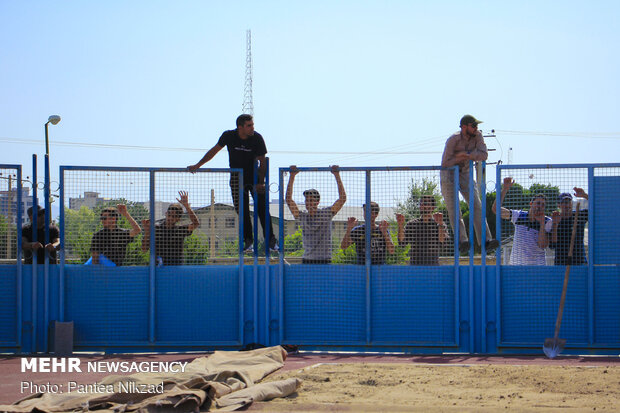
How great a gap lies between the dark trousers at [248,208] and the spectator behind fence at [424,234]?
1.97 metres

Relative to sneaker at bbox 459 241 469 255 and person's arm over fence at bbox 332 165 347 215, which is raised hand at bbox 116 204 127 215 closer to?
person's arm over fence at bbox 332 165 347 215

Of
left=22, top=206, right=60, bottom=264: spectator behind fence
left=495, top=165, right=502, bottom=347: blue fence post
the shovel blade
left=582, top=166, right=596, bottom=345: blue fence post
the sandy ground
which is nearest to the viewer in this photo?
the sandy ground

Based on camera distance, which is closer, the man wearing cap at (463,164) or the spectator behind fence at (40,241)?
the man wearing cap at (463,164)

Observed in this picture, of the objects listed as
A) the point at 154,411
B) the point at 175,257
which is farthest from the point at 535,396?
the point at 175,257

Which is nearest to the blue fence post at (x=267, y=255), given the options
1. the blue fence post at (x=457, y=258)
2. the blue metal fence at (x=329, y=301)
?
the blue metal fence at (x=329, y=301)

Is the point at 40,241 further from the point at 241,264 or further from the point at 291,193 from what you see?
the point at 291,193

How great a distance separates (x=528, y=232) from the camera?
1055cm

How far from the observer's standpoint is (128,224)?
10781mm

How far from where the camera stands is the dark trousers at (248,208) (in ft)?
35.6

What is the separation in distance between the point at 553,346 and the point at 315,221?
3.71 m

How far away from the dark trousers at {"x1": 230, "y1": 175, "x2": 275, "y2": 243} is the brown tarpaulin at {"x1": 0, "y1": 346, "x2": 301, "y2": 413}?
332 cm

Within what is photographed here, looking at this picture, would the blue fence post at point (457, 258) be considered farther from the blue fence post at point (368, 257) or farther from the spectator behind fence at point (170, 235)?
the spectator behind fence at point (170, 235)

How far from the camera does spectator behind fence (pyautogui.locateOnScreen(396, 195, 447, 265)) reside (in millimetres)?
10484

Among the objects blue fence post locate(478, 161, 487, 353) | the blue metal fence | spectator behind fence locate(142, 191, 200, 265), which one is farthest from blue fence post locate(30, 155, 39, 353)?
blue fence post locate(478, 161, 487, 353)
